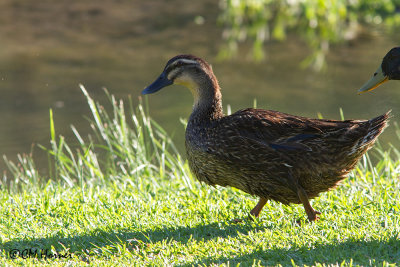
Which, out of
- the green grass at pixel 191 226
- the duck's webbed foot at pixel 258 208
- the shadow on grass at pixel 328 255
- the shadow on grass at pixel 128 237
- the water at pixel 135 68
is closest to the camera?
the shadow on grass at pixel 328 255

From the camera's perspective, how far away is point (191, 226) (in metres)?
4.55

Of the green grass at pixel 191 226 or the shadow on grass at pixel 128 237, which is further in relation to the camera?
the shadow on grass at pixel 128 237

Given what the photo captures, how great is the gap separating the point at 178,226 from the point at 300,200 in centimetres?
90

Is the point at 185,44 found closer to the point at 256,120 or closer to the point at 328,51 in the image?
the point at 328,51

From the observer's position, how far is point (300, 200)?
449 cm

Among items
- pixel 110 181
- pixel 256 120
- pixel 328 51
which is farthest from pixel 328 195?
pixel 328 51

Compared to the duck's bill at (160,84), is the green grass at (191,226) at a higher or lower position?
lower

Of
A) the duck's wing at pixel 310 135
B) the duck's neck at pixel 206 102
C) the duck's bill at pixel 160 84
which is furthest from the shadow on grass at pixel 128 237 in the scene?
the duck's bill at pixel 160 84

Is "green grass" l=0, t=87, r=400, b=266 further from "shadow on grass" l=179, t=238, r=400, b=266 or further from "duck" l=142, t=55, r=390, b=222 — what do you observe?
"duck" l=142, t=55, r=390, b=222

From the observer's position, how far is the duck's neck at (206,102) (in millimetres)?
4945

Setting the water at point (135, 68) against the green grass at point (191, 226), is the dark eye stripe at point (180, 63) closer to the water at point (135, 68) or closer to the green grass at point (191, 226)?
the green grass at point (191, 226)

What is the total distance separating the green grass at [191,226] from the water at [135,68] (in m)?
3.30

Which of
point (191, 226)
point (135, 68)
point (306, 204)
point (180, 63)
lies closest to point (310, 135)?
point (306, 204)

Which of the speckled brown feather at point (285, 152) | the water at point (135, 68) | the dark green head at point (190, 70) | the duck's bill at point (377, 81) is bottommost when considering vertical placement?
the water at point (135, 68)
